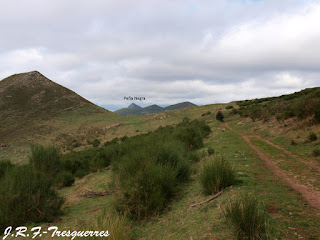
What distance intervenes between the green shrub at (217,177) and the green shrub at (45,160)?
9933 millimetres

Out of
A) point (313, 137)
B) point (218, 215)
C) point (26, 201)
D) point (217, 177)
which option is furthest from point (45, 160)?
point (313, 137)

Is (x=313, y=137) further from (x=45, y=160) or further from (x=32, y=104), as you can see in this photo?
(x=32, y=104)

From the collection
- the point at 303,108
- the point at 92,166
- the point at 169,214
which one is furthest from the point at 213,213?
the point at 303,108

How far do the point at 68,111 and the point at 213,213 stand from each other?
59.1 m

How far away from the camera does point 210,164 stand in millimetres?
5668

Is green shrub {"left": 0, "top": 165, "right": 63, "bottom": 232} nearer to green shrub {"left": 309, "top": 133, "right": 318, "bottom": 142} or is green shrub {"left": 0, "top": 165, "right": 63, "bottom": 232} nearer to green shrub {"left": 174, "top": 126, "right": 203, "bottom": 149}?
green shrub {"left": 174, "top": 126, "right": 203, "bottom": 149}

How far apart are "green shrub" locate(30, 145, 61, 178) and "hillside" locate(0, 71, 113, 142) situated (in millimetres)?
32566

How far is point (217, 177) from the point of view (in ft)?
17.5

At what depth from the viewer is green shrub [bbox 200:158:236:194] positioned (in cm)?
529

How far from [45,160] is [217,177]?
11.0 metres

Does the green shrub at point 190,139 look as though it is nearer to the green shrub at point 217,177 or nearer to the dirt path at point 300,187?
the dirt path at point 300,187

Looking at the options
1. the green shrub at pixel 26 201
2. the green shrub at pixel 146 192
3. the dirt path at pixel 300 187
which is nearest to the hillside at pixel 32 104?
the green shrub at pixel 26 201

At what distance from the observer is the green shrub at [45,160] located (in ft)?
38.7

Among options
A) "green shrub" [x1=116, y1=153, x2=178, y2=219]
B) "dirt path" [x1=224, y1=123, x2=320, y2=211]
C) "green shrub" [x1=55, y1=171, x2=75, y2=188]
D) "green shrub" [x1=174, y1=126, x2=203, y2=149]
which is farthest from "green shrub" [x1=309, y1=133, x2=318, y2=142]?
"green shrub" [x1=55, y1=171, x2=75, y2=188]
